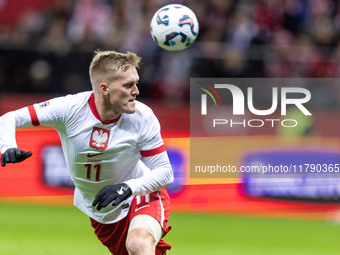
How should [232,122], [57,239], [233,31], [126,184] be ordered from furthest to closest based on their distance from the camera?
1. [233,31]
2. [232,122]
3. [57,239]
4. [126,184]

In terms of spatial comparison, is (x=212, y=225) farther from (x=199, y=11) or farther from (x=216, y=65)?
(x=199, y=11)

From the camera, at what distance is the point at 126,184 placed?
223 inches

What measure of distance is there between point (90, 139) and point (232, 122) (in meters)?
6.54

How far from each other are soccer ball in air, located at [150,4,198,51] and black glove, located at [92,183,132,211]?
3098mm

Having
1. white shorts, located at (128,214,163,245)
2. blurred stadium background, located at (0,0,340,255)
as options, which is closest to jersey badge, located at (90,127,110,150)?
white shorts, located at (128,214,163,245)

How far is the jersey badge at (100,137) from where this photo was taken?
6016 millimetres

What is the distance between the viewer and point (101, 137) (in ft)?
19.7

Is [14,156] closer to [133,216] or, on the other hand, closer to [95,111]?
[95,111]

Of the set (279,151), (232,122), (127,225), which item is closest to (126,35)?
(232,122)

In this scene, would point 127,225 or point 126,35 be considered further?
point 126,35

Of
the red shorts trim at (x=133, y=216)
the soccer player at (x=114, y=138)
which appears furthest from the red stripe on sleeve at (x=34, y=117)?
the red shorts trim at (x=133, y=216)

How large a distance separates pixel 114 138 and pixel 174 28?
8.74 ft

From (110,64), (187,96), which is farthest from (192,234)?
(110,64)

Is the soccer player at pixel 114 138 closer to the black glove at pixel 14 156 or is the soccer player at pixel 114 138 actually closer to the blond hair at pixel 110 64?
the blond hair at pixel 110 64
